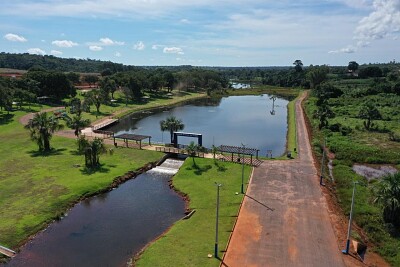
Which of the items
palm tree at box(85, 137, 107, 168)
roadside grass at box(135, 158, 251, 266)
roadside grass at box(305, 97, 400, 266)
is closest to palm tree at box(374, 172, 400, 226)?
roadside grass at box(305, 97, 400, 266)

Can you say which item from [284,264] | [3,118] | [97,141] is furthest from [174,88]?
[284,264]

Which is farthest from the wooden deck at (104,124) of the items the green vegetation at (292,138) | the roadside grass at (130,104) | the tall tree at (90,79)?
the tall tree at (90,79)

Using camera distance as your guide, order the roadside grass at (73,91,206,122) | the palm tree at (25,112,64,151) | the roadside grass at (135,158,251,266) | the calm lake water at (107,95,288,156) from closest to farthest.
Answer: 1. the roadside grass at (135,158,251,266)
2. the palm tree at (25,112,64,151)
3. the calm lake water at (107,95,288,156)
4. the roadside grass at (73,91,206,122)

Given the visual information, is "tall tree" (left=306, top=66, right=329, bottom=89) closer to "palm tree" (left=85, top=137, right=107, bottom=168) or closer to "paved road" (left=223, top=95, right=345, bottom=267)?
"paved road" (left=223, top=95, right=345, bottom=267)

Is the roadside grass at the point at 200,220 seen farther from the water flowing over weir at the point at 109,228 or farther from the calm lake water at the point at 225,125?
the calm lake water at the point at 225,125

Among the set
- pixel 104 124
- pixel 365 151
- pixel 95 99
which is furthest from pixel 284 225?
pixel 95 99
